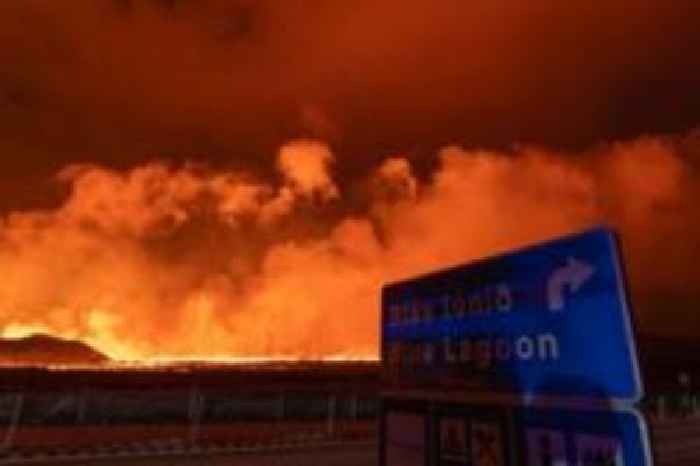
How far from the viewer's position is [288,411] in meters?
48.0

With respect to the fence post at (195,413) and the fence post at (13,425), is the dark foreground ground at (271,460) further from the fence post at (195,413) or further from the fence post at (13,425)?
the fence post at (13,425)

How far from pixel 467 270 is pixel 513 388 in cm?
64

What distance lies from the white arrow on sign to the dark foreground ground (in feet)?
62.8

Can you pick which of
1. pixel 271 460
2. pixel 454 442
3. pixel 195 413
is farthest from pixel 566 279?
pixel 195 413

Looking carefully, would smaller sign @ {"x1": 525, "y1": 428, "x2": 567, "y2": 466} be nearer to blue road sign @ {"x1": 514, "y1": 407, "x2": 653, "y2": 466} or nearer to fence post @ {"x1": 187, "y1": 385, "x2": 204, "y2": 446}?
blue road sign @ {"x1": 514, "y1": 407, "x2": 653, "y2": 466}

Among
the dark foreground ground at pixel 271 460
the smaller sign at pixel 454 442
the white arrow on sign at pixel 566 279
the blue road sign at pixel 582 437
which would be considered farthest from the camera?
the dark foreground ground at pixel 271 460

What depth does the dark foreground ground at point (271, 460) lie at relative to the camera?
818 inches

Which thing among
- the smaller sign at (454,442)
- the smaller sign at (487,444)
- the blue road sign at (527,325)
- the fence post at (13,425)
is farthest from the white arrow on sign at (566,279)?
the fence post at (13,425)

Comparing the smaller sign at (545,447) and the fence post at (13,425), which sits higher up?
the fence post at (13,425)

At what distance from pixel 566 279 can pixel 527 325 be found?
0.98 ft

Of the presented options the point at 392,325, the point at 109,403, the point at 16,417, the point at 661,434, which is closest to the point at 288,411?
the point at 109,403

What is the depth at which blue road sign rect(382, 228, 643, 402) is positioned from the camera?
271cm

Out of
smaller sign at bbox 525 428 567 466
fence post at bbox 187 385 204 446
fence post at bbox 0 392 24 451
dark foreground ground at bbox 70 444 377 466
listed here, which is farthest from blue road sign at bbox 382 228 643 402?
fence post at bbox 187 385 204 446

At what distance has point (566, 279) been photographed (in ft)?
9.53
